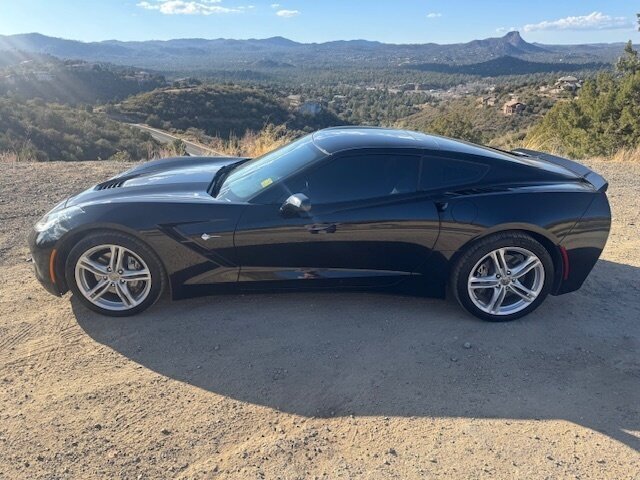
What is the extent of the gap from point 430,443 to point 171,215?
2.14 meters

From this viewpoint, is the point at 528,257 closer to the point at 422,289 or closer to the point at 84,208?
the point at 422,289

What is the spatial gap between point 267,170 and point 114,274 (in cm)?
132

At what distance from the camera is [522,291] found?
12.1 ft

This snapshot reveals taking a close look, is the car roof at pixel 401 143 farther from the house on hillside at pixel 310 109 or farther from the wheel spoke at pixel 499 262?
the house on hillside at pixel 310 109

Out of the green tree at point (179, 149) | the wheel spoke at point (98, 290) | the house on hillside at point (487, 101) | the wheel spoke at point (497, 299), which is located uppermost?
the house on hillside at point (487, 101)

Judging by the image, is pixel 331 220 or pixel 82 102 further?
pixel 82 102

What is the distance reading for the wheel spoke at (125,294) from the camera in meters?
3.52

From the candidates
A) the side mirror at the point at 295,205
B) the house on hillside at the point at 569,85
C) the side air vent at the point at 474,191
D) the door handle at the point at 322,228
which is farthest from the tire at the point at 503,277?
the house on hillside at the point at 569,85

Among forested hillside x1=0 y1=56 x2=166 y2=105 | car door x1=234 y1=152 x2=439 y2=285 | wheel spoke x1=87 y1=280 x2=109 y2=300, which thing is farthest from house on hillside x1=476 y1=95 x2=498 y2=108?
wheel spoke x1=87 y1=280 x2=109 y2=300

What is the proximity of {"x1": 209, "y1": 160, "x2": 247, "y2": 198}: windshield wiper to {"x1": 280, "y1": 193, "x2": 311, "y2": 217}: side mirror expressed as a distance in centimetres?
63

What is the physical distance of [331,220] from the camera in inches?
136

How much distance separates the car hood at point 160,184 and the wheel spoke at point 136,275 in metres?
0.50

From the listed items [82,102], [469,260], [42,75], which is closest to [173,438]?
[469,260]

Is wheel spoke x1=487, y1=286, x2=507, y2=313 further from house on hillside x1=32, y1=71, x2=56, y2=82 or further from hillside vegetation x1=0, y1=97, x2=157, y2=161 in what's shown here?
house on hillside x1=32, y1=71, x2=56, y2=82
